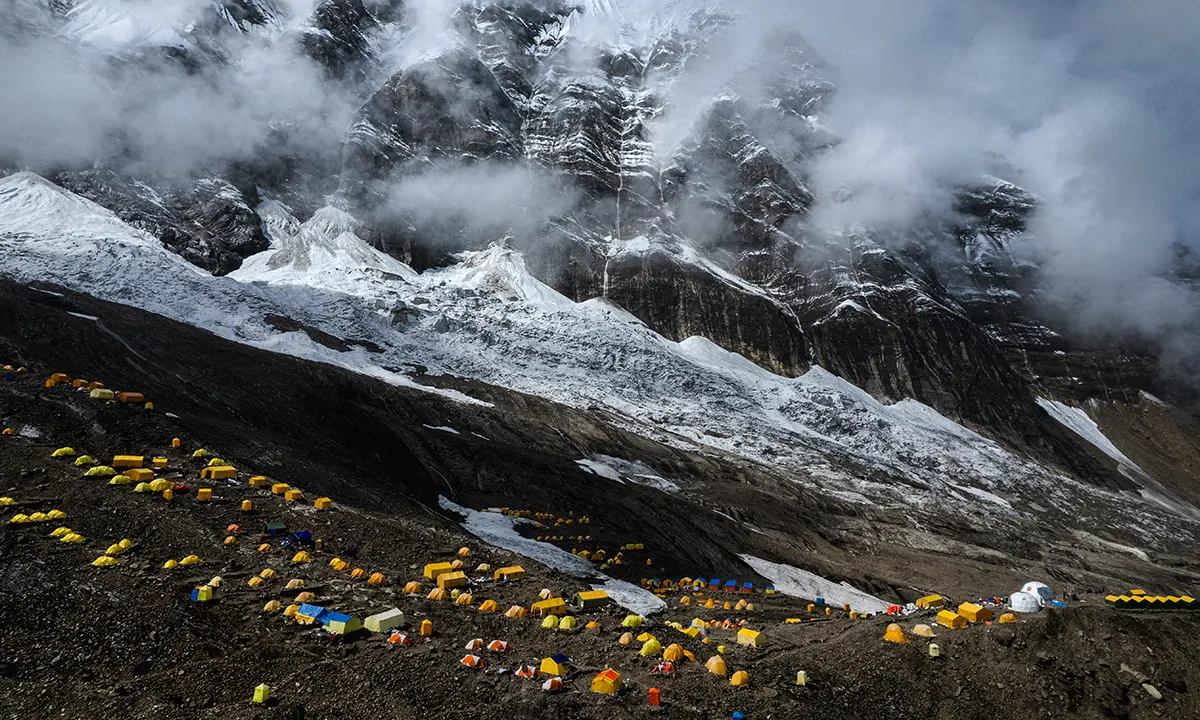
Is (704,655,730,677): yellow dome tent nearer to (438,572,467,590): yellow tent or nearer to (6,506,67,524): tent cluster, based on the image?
(438,572,467,590): yellow tent

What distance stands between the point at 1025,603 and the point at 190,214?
14916 cm

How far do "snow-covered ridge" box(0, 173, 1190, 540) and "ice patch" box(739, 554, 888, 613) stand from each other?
34828 millimetres

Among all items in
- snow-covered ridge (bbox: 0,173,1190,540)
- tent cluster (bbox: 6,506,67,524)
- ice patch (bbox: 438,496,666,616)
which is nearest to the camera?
tent cluster (bbox: 6,506,67,524)

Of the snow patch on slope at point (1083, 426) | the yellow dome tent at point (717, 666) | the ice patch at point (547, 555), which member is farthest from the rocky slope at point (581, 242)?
the yellow dome tent at point (717, 666)

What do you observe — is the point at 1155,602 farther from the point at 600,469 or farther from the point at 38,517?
the point at 600,469

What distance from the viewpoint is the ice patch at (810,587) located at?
47.9 m

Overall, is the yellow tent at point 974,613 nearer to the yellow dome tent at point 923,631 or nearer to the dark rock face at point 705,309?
the yellow dome tent at point 923,631

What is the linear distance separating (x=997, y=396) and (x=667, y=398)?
81072 millimetres

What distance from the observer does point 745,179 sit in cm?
18625

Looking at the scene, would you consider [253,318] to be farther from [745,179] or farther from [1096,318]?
[1096,318]

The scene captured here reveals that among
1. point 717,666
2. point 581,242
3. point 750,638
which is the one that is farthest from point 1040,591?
point 581,242

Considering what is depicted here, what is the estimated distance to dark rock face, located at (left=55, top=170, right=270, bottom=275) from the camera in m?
123

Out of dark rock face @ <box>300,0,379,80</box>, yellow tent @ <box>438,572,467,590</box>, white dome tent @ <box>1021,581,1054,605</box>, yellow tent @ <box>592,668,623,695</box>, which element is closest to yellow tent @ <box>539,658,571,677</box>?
yellow tent @ <box>592,668,623,695</box>

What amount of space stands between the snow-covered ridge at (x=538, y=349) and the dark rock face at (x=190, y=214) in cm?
381
